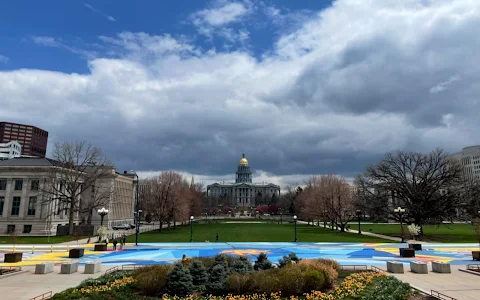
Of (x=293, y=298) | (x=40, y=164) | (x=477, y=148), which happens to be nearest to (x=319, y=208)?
(x=40, y=164)

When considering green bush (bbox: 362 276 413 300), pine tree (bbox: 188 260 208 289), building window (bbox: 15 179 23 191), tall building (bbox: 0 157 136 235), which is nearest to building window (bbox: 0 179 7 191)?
tall building (bbox: 0 157 136 235)

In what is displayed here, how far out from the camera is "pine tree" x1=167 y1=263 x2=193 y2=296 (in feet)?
45.0

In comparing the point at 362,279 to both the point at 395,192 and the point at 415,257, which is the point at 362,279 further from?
the point at 395,192

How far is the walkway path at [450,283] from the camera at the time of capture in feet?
49.5

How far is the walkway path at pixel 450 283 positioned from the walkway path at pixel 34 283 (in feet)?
58.5

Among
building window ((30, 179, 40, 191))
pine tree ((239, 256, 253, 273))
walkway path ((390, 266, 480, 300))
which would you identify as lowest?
walkway path ((390, 266, 480, 300))

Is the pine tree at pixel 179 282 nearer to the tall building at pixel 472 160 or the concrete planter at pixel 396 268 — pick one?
the concrete planter at pixel 396 268

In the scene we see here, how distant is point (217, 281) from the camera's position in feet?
47.3

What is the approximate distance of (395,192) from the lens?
57.9 metres

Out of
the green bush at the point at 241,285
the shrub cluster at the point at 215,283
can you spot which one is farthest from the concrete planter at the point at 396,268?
the green bush at the point at 241,285

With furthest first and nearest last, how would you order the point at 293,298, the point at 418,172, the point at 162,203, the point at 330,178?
the point at 330,178 → the point at 162,203 → the point at 418,172 → the point at 293,298

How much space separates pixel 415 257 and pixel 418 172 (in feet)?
100

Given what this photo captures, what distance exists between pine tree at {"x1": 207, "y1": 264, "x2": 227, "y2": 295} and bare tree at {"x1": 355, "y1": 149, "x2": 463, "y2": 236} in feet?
161

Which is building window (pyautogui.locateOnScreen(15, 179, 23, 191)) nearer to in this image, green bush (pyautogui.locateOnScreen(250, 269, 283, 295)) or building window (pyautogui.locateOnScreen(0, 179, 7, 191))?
building window (pyautogui.locateOnScreen(0, 179, 7, 191))
